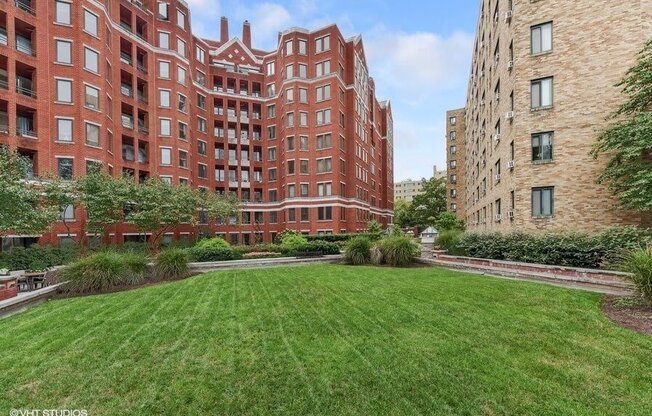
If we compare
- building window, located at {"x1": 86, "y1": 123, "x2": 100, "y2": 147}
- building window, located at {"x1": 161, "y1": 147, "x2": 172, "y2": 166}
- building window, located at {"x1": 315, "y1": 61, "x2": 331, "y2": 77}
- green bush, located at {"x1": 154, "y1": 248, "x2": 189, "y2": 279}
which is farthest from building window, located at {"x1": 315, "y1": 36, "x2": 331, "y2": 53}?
green bush, located at {"x1": 154, "y1": 248, "x2": 189, "y2": 279}

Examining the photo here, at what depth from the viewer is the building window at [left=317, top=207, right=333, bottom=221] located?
43.6m

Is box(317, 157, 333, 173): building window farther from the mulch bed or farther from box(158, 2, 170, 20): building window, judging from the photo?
the mulch bed

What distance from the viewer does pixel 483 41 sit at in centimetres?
3030

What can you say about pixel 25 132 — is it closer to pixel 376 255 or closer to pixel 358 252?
pixel 358 252

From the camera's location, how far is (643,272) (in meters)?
8.46

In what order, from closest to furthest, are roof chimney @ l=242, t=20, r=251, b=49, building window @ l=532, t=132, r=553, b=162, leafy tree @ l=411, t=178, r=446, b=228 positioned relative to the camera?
1. building window @ l=532, t=132, r=553, b=162
2. roof chimney @ l=242, t=20, r=251, b=49
3. leafy tree @ l=411, t=178, r=446, b=228

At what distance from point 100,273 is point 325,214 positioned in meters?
32.4

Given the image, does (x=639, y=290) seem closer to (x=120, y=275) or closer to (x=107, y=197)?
(x=120, y=275)

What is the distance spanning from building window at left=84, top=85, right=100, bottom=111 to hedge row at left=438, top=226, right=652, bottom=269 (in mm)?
33303

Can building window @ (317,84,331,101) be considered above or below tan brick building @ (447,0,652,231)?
above

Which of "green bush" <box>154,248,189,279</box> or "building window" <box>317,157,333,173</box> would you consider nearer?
"green bush" <box>154,248,189,279</box>

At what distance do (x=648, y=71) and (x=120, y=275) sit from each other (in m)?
24.4

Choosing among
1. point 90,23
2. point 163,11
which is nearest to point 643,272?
point 90,23

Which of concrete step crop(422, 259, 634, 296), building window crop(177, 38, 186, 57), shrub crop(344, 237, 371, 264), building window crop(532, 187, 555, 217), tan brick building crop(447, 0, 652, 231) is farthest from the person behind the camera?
building window crop(177, 38, 186, 57)
